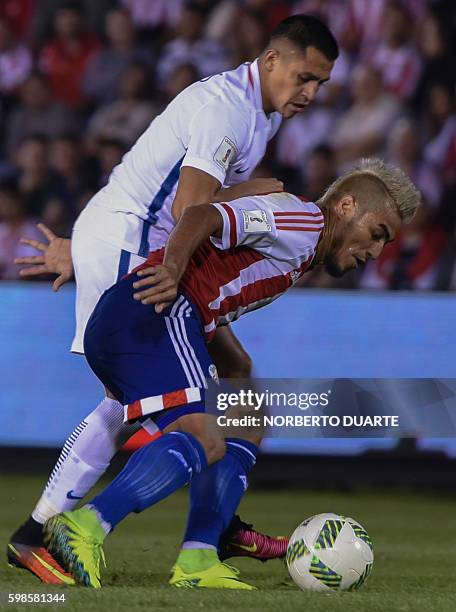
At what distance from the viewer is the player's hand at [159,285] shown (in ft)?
11.8

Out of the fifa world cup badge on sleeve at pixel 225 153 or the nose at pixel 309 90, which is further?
the nose at pixel 309 90

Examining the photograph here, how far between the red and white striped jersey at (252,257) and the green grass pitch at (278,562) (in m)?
0.94

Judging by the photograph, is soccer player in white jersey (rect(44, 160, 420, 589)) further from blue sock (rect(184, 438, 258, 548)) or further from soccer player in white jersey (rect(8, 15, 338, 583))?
soccer player in white jersey (rect(8, 15, 338, 583))

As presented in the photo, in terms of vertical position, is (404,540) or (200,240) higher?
(200,240)

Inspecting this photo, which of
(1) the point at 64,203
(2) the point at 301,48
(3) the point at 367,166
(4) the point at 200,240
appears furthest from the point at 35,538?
(1) the point at 64,203

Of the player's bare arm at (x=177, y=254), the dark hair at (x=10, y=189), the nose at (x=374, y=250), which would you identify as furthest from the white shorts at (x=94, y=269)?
the dark hair at (x=10, y=189)

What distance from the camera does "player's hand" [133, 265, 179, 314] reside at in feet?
11.8

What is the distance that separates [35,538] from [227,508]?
71cm

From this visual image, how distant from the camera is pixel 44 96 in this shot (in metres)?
10.6

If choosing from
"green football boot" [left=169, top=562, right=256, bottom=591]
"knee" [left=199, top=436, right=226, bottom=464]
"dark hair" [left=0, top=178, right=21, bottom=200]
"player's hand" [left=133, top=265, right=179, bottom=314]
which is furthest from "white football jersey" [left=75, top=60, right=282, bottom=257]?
"dark hair" [left=0, top=178, right=21, bottom=200]

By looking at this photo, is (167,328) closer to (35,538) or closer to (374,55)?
(35,538)

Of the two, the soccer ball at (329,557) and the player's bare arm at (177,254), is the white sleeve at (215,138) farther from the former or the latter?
the soccer ball at (329,557)

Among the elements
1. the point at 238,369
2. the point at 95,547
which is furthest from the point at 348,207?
the point at 95,547

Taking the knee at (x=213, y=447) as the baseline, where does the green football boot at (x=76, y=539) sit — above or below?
below
